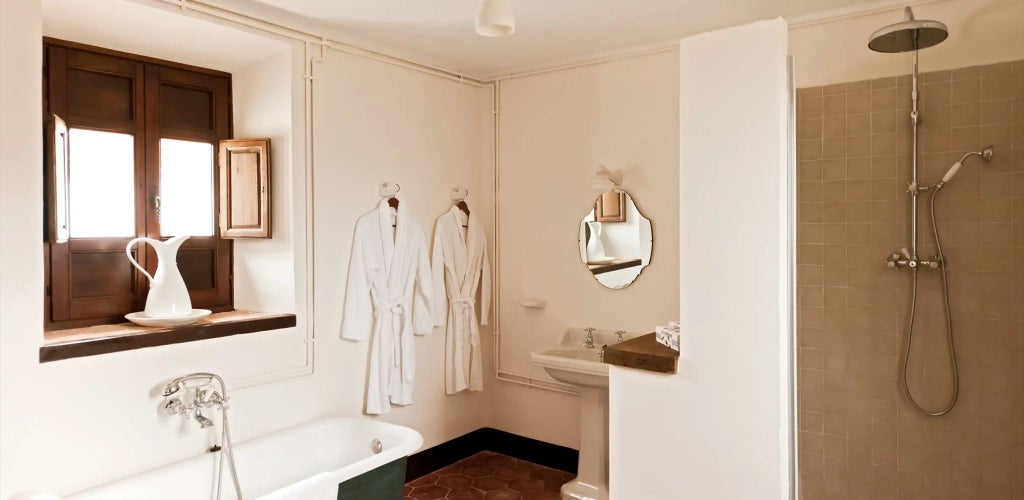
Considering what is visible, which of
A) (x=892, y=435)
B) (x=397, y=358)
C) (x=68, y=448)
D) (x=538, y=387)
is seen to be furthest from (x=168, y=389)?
(x=892, y=435)

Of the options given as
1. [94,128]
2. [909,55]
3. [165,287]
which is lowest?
[165,287]

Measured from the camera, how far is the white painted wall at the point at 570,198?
12.2 ft

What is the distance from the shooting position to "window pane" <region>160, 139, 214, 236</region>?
130 inches

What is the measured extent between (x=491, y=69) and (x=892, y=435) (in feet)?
10.2

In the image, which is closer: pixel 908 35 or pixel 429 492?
pixel 908 35

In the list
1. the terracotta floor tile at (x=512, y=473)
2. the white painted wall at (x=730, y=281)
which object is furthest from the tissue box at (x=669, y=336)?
the terracotta floor tile at (x=512, y=473)

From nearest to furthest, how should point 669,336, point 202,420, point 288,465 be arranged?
point 669,336
point 202,420
point 288,465

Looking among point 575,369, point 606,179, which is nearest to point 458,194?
point 606,179

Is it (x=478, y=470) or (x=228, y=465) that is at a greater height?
(x=228, y=465)

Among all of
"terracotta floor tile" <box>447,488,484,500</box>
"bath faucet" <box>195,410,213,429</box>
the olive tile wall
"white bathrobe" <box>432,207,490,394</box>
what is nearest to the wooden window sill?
"bath faucet" <box>195,410,213,429</box>

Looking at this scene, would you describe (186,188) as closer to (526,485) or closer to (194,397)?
(194,397)

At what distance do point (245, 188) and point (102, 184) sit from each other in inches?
25.2

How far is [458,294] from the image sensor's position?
4223mm

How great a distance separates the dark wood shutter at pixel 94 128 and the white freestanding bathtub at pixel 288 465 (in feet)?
2.87
